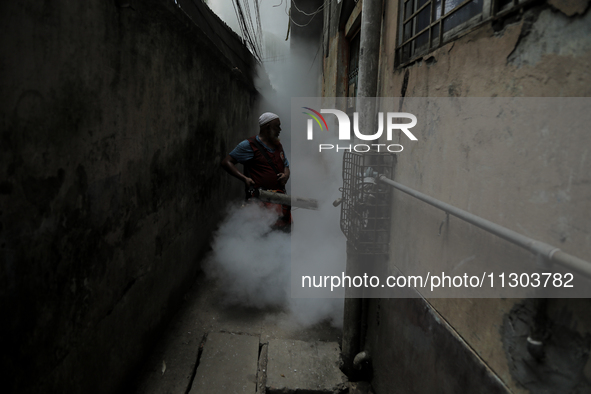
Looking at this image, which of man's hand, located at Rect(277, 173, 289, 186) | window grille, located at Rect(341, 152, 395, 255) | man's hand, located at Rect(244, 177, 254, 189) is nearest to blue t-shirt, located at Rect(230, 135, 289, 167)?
man's hand, located at Rect(244, 177, 254, 189)

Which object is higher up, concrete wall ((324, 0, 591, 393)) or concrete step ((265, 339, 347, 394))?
concrete wall ((324, 0, 591, 393))

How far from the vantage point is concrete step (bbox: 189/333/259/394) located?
299 cm

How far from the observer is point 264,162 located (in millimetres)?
4766

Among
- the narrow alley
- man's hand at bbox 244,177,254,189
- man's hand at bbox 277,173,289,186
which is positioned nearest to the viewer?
the narrow alley

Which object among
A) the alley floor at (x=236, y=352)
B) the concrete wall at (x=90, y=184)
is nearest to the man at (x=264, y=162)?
the concrete wall at (x=90, y=184)

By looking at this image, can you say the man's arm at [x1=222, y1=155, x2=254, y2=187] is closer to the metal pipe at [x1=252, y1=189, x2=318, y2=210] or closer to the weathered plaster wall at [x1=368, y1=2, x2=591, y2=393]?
the metal pipe at [x1=252, y1=189, x2=318, y2=210]

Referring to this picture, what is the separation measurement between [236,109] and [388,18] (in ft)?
14.0

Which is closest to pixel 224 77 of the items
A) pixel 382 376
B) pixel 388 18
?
pixel 388 18

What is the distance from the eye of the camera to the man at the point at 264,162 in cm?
471

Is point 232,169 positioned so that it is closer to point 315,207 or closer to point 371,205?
point 315,207

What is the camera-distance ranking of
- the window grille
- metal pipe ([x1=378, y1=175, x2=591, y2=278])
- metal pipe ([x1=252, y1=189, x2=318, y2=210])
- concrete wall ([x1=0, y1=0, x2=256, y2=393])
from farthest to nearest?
metal pipe ([x1=252, y1=189, x2=318, y2=210]), the window grille, concrete wall ([x1=0, y1=0, x2=256, y2=393]), metal pipe ([x1=378, y1=175, x2=591, y2=278])

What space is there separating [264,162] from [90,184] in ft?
9.11

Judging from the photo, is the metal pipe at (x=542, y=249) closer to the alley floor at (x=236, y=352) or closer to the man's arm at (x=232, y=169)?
the alley floor at (x=236, y=352)

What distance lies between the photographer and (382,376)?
9.34ft
